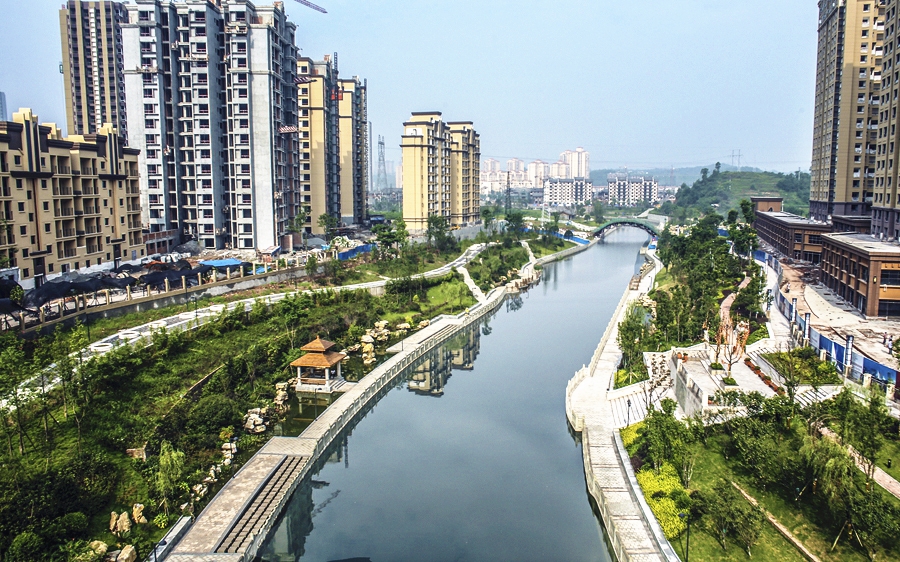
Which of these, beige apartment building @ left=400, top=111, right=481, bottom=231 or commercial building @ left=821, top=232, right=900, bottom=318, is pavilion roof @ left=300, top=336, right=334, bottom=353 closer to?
commercial building @ left=821, top=232, right=900, bottom=318

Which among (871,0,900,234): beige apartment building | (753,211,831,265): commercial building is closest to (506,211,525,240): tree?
(753,211,831,265): commercial building

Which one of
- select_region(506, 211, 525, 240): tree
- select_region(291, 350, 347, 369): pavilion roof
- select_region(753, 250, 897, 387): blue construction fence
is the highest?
select_region(506, 211, 525, 240): tree

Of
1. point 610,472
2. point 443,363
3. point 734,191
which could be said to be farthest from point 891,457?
point 734,191

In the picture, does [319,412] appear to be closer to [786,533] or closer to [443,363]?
[443,363]

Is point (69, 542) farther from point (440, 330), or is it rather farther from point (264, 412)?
point (440, 330)

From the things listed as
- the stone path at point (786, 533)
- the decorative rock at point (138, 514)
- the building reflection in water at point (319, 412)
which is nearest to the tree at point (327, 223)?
the building reflection in water at point (319, 412)

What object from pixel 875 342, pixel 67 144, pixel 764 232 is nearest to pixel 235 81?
pixel 67 144
